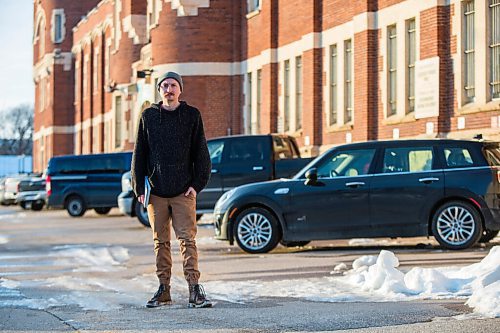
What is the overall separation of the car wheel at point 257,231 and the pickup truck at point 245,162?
5.12 m

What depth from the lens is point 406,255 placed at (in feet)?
52.6

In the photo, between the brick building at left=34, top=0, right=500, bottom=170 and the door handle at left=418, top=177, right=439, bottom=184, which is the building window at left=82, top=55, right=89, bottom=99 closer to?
the brick building at left=34, top=0, right=500, bottom=170

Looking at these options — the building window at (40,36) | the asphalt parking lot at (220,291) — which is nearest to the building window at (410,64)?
the asphalt parking lot at (220,291)

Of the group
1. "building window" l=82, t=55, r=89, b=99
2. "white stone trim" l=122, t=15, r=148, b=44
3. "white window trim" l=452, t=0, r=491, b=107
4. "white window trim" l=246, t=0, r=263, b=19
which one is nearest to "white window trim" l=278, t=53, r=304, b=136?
"white window trim" l=246, t=0, r=263, b=19

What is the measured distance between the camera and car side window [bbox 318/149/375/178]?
55.9 feet

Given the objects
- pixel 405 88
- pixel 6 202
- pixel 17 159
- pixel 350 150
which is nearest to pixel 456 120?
pixel 405 88

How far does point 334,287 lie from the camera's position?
12008 mm

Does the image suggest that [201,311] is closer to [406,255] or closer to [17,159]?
[406,255]

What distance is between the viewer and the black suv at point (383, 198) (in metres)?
16.5

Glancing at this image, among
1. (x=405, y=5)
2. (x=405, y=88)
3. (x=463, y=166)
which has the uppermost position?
(x=405, y=5)

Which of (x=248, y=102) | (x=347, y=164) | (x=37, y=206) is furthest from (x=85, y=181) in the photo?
(x=347, y=164)

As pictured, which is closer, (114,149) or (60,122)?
(114,149)

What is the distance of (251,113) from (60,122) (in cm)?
3658

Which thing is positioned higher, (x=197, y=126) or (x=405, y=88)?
(x=405, y=88)
